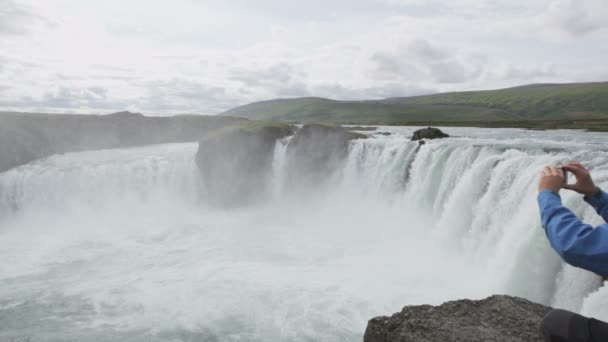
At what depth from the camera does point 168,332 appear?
12.1m

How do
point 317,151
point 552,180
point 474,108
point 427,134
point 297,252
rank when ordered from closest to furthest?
point 552,180 → point 297,252 → point 427,134 → point 317,151 → point 474,108

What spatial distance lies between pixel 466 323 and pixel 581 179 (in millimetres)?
2982

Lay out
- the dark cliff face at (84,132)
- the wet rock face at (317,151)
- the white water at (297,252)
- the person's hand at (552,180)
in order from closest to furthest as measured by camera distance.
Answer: the person's hand at (552,180)
the white water at (297,252)
the wet rock face at (317,151)
the dark cliff face at (84,132)

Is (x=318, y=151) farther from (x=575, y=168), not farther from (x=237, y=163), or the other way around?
(x=575, y=168)

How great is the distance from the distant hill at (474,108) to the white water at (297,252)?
8877cm

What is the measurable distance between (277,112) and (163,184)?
524ft

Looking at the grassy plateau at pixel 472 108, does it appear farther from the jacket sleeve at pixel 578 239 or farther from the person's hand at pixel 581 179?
the jacket sleeve at pixel 578 239

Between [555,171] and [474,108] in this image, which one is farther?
[474,108]

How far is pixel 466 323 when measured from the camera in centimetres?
539

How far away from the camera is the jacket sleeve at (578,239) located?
8.74ft

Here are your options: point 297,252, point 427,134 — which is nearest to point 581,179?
point 297,252

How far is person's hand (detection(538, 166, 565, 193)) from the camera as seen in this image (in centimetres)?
307

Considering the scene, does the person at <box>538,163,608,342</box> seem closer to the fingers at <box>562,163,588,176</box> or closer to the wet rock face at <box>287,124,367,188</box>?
the fingers at <box>562,163,588,176</box>

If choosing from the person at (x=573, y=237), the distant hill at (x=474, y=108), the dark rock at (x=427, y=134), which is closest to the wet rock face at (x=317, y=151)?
the dark rock at (x=427, y=134)
